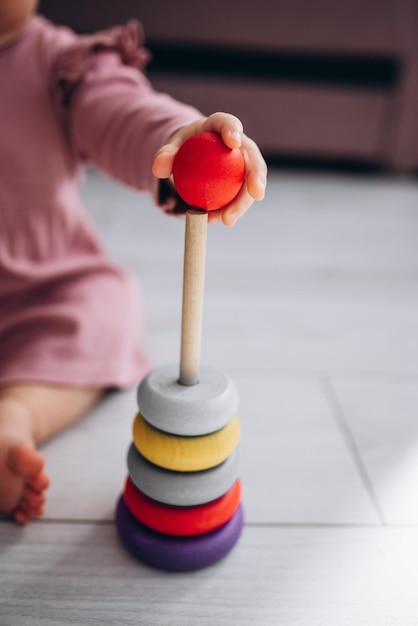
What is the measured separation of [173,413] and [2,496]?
16 cm

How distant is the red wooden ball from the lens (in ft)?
1.09

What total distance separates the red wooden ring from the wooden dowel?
3.4 inches

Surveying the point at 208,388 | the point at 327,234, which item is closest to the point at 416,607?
the point at 208,388

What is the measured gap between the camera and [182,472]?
405 millimetres

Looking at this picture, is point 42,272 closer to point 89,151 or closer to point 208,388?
point 89,151

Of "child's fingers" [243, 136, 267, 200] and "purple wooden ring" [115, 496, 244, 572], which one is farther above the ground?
"child's fingers" [243, 136, 267, 200]

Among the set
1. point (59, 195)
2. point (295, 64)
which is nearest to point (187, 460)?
point (59, 195)

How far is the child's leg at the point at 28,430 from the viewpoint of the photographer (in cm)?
44

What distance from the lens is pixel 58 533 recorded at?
0.45m

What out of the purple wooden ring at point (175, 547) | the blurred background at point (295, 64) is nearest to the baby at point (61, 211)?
the purple wooden ring at point (175, 547)

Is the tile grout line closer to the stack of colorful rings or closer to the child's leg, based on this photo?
the stack of colorful rings

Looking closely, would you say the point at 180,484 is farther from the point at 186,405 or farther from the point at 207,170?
the point at 207,170

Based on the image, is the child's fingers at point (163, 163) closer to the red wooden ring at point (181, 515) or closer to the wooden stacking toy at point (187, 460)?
the wooden stacking toy at point (187, 460)

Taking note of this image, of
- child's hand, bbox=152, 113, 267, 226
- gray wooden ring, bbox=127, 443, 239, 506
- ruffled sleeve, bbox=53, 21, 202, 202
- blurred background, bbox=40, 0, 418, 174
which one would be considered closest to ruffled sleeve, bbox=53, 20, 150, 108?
ruffled sleeve, bbox=53, 21, 202, 202
